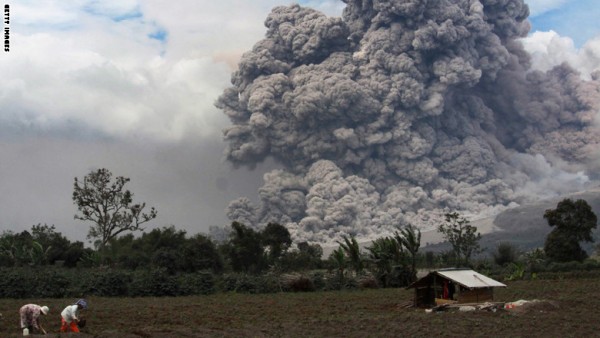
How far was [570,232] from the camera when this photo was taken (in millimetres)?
80500

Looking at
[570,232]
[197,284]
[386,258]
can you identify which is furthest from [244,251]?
[570,232]

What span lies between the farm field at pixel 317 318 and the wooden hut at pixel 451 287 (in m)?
1.55

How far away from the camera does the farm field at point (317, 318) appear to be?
31.4 meters

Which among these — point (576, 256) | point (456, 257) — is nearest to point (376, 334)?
point (576, 256)

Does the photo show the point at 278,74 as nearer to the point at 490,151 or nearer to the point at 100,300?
the point at 490,151

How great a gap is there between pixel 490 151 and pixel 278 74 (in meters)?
45.8

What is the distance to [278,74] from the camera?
492ft

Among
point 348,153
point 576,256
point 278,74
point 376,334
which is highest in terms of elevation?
Answer: point 278,74

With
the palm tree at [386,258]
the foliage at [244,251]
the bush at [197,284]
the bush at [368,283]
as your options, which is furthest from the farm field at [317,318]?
the foliage at [244,251]

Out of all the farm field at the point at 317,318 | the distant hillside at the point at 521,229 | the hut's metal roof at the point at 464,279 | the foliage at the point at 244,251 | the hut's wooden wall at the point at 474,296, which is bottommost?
the farm field at the point at 317,318

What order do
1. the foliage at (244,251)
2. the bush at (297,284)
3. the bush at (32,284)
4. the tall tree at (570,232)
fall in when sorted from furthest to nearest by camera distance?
the foliage at (244,251), the tall tree at (570,232), the bush at (297,284), the bush at (32,284)

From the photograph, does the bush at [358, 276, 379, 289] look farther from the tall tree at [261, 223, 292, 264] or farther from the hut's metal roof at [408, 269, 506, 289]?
the tall tree at [261, 223, 292, 264]

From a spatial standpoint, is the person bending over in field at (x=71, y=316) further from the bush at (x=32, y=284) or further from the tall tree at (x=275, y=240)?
the tall tree at (x=275, y=240)

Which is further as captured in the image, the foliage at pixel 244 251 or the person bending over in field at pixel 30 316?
the foliage at pixel 244 251
